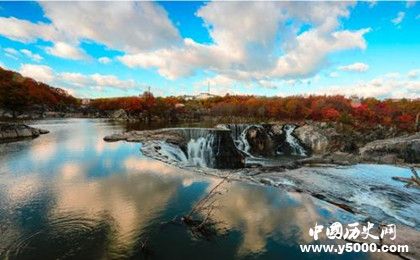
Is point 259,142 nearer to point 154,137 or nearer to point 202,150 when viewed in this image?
point 202,150

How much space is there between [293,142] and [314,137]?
2.57 metres

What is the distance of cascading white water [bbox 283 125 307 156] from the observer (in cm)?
3519

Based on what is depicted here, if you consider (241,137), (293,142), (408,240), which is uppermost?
(241,137)

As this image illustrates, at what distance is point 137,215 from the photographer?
948cm

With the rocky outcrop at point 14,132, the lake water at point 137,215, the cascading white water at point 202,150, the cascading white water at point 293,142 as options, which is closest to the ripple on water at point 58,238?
the lake water at point 137,215

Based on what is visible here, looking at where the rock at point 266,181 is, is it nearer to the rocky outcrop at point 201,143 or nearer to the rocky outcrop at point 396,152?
the rocky outcrop at point 201,143

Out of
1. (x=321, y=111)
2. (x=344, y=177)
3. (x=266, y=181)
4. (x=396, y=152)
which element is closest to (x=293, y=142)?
(x=396, y=152)

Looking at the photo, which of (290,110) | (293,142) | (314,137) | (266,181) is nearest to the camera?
(266,181)

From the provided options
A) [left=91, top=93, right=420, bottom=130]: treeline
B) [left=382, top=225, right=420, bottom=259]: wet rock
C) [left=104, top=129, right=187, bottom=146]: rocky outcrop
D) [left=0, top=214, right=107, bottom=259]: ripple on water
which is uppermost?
[left=91, top=93, right=420, bottom=130]: treeline

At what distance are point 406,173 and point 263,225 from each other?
1659cm

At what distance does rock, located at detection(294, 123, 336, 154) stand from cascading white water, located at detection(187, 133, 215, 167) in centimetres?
1367

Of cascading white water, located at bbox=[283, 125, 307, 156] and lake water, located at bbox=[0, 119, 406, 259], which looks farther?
cascading white water, located at bbox=[283, 125, 307, 156]

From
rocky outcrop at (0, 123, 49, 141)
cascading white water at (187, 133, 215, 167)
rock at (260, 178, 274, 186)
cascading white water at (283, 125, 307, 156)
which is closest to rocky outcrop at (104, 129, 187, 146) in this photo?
cascading white water at (187, 133, 215, 167)

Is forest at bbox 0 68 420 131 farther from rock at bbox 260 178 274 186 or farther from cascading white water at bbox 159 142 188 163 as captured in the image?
rock at bbox 260 178 274 186
